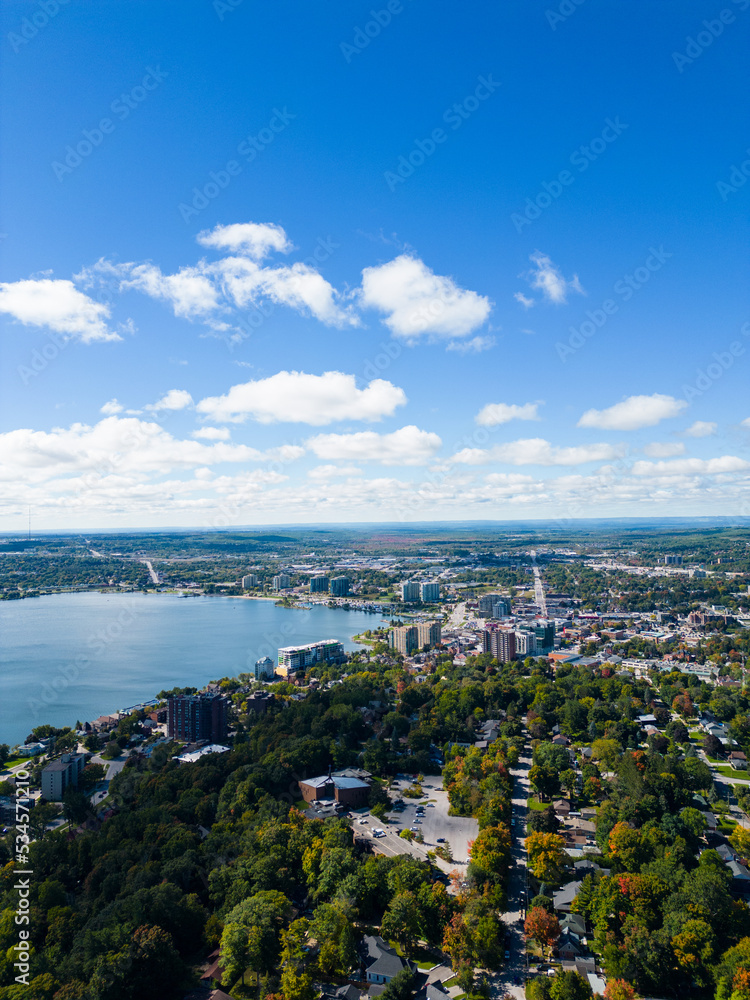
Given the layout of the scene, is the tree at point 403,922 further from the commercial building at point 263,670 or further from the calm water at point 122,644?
the commercial building at point 263,670

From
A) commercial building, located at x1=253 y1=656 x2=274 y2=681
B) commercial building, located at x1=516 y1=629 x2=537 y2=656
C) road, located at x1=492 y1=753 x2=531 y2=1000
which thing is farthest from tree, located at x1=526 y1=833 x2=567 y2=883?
commercial building, located at x1=516 y1=629 x2=537 y2=656

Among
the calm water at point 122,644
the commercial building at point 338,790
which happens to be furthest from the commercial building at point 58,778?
the commercial building at point 338,790

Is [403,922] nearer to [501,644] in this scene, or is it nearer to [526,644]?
[501,644]

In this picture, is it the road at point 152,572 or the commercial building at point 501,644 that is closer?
the commercial building at point 501,644

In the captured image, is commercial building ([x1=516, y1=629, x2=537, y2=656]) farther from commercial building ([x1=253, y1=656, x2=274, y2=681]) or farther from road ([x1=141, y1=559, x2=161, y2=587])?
road ([x1=141, y1=559, x2=161, y2=587])

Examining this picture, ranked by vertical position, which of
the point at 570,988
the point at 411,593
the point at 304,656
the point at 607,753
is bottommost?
the point at 411,593

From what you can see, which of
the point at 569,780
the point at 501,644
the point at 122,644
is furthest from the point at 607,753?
the point at 122,644

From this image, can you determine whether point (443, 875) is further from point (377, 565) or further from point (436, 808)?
point (377, 565)
